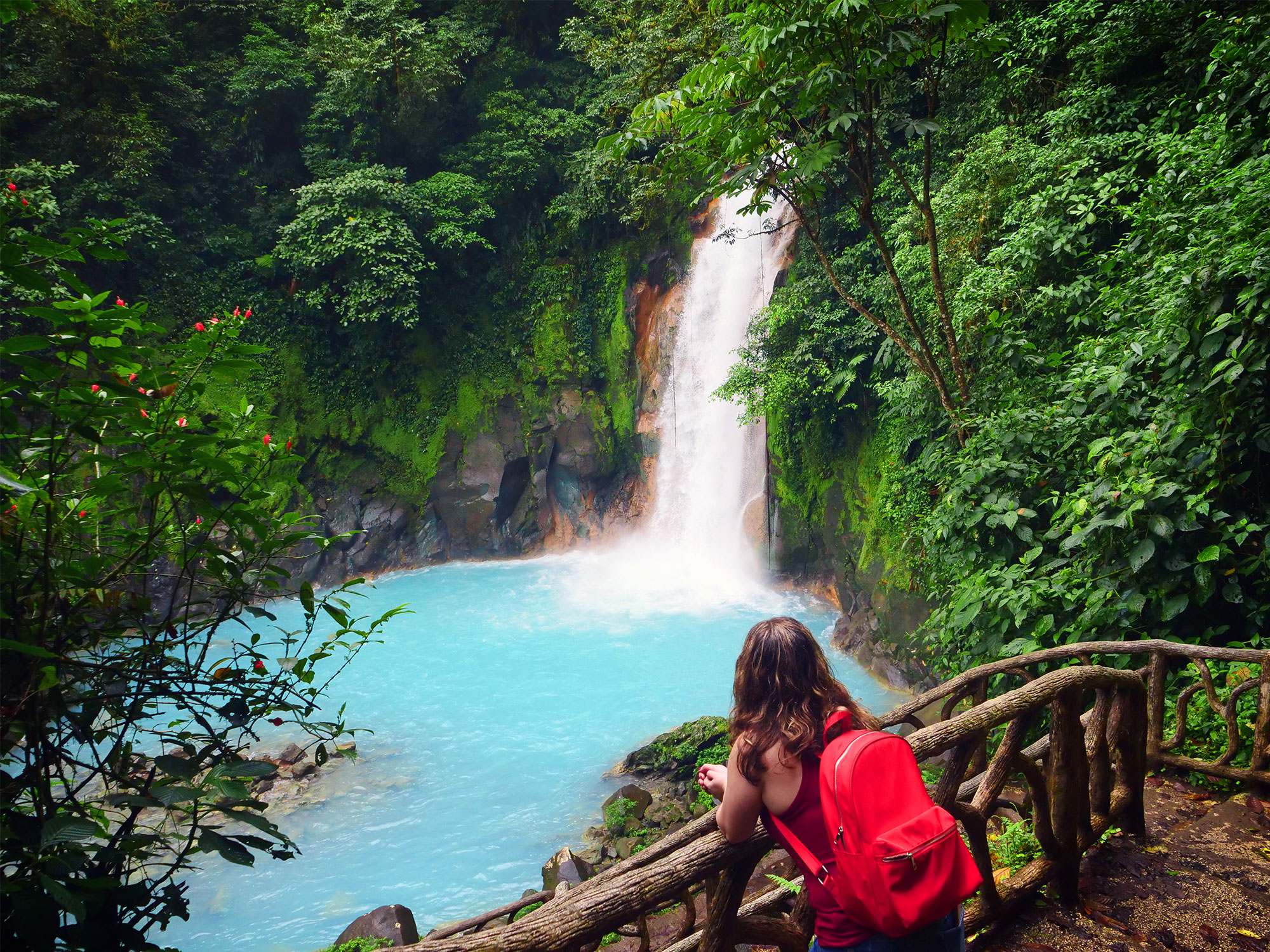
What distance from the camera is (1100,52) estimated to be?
19.3ft

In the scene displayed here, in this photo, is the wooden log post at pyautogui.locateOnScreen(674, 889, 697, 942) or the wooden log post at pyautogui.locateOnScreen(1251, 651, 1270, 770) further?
the wooden log post at pyautogui.locateOnScreen(1251, 651, 1270, 770)

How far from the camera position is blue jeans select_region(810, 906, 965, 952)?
1478 millimetres

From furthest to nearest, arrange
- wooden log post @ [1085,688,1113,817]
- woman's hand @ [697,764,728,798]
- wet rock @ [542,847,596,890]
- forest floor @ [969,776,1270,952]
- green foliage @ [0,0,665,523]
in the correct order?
green foliage @ [0,0,665,523], wet rock @ [542,847,596,890], wooden log post @ [1085,688,1113,817], forest floor @ [969,776,1270,952], woman's hand @ [697,764,728,798]

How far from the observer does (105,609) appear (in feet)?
5.08

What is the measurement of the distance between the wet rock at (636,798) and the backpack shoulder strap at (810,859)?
5.14 m

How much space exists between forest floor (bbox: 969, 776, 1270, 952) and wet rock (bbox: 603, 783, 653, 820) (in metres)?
4.22

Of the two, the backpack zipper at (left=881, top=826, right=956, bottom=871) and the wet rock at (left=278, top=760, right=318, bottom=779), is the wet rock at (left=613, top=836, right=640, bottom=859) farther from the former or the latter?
the backpack zipper at (left=881, top=826, right=956, bottom=871)

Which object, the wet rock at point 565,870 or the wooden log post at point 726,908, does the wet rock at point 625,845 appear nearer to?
the wet rock at point 565,870

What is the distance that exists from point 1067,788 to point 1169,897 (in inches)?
22.4

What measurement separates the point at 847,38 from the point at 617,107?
391 inches

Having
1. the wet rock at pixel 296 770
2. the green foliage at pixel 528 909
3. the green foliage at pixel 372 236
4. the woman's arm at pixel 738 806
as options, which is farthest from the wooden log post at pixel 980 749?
the green foliage at pixel 372 236

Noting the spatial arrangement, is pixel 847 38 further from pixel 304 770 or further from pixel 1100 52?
pixel 304 770

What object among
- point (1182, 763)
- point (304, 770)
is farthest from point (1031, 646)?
point (304, 770)

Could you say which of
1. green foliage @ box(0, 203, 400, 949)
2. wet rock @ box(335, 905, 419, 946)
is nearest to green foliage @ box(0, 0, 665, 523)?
wet rock @ box(335, 905, 419, 946)
